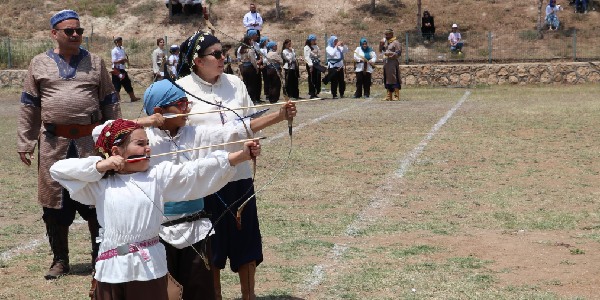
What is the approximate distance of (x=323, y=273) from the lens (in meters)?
7.22

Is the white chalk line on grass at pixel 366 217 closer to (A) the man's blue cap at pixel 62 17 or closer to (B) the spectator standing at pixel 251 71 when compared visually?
(A) the man's blue cap at pixel 62 17

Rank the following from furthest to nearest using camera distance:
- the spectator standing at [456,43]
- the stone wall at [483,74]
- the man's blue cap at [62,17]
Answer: the spectator standing at [456,43] < the stone wall at [483,74] < the man's blue cap at [62,17]

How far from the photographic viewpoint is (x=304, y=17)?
40094mm

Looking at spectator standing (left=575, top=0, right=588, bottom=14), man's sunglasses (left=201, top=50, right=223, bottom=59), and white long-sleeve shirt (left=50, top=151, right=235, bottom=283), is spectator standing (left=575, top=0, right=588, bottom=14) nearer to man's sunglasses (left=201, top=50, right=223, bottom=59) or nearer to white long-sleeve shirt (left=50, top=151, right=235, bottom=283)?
man's sunglasses (left=201, top=50, right=223, bottom=59)

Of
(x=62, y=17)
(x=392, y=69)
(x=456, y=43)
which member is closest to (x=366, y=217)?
(x=62, y=17)

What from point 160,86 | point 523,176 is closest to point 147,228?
point 160,86

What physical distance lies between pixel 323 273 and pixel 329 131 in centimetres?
1001

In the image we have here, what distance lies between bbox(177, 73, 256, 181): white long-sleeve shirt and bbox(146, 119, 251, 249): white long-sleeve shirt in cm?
→ 17

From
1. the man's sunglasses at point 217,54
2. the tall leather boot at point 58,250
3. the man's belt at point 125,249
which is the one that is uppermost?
the man's sunglasses at point 217,54

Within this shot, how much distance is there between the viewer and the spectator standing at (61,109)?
725cm

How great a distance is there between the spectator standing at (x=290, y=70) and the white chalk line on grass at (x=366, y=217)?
36.7 feet

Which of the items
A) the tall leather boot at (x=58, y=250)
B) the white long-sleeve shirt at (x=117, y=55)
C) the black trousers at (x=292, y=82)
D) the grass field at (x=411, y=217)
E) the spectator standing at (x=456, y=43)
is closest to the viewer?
the grass field at (x=411, y=217)

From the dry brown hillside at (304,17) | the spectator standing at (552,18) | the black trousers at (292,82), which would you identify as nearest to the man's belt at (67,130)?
the black trousers at (292,82)

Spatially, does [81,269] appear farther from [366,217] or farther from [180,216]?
[366,217]
